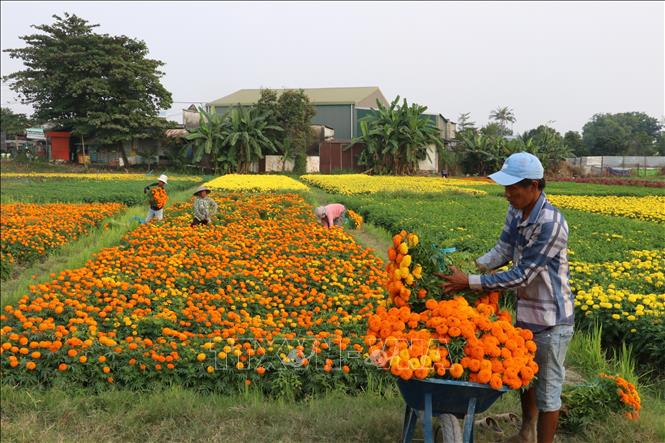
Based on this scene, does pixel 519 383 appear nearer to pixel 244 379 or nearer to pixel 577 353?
pixel 244 379

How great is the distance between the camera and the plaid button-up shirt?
2.91 meters

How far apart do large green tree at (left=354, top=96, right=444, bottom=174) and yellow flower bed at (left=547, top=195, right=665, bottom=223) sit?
1555cm

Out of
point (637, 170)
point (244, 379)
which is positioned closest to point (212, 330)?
point (244, 379)

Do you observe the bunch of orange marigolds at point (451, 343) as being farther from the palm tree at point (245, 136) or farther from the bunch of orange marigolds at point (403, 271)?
the palm tree at point (245, 136)

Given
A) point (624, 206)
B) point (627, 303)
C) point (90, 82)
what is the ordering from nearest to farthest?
1. point (627, 303)
2. point (624, 206)
3. point (90, 82)

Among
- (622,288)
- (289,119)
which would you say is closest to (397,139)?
(289,119)

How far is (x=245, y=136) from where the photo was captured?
3353 centimetres

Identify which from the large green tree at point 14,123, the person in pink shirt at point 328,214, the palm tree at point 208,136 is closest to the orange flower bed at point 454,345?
the person in pink shirt at point 328,214

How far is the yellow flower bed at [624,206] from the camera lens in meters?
14.9

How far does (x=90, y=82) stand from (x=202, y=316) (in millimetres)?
33266

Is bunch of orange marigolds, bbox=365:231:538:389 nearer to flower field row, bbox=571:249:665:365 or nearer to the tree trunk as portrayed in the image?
flower field row, bbox=571:249:665:365

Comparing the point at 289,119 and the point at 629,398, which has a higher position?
the point at 289,119

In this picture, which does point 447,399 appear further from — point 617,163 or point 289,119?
point 617,163

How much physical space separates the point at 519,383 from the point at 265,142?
110 ft
